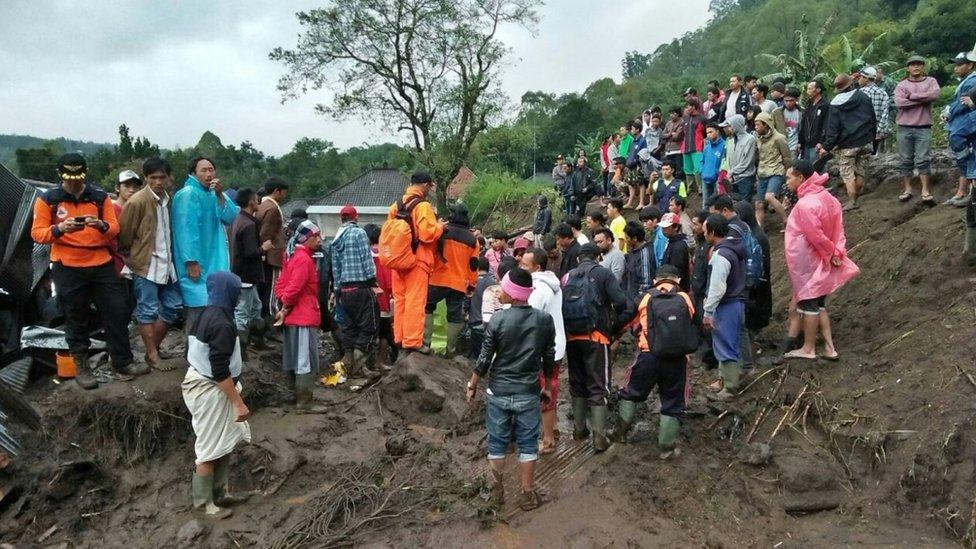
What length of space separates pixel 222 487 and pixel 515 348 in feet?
8.99

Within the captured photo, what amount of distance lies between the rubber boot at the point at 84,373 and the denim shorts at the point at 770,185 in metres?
8.72

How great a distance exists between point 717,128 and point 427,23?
17.3 meters

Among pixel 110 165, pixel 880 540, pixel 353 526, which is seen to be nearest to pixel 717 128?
pixel 880 540

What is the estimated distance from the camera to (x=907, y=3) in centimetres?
3650

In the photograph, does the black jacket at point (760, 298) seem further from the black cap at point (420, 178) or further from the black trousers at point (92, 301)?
the black trousers at point (92, 301)

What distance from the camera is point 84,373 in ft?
20.4

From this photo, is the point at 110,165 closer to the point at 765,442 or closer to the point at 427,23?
the point at 427,23

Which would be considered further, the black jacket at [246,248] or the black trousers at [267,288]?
the black trousers at [267,288]

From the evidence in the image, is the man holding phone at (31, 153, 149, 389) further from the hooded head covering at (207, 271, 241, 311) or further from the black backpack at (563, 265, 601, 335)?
the black backpack at (563, 265, 601, 335)

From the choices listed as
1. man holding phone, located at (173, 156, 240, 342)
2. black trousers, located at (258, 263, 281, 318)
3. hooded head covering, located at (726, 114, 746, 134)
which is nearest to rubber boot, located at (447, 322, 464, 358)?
black trousers, located at (258, 263, 281, 318)

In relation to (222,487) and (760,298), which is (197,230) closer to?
(222,487)

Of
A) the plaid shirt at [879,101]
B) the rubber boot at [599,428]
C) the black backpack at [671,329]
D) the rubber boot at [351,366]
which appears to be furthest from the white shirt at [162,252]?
the plaid shirt at [879,101]

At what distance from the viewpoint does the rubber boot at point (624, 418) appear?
5574 mm

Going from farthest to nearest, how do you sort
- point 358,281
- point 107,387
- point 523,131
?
point 523,131, point 358,281, point 107,387
